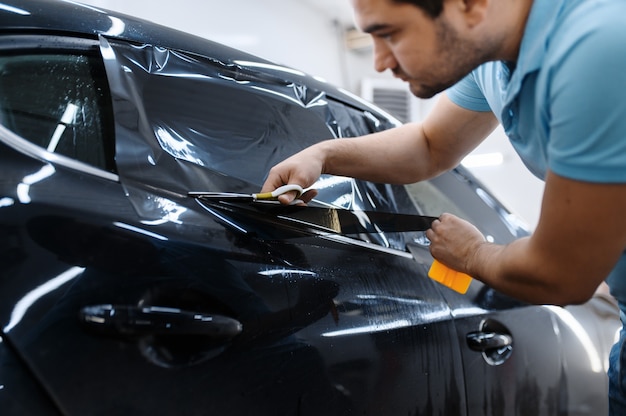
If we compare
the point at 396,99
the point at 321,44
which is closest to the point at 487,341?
the point at 321,44

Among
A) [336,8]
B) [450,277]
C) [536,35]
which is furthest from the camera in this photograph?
[336,8]

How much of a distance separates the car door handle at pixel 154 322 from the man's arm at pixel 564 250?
0.47 m

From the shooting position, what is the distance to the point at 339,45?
5953 mm

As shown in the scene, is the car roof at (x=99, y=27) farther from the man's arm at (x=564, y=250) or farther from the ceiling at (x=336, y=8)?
the ceiling at (x=336, y=8)

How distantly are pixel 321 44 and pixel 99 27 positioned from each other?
4.70m

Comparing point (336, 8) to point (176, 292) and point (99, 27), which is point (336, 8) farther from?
point (176, 292)

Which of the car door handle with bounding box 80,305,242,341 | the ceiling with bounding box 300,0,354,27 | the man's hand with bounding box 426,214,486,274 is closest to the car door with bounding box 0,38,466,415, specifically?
the car door handle with bounding box 80,305,242,341

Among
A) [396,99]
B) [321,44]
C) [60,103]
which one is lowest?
[396,99]

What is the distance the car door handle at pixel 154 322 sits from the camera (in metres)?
0.83

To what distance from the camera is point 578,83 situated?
0.82 m

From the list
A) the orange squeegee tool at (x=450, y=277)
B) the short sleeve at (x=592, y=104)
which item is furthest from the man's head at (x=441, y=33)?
the orange squeegee tool at (x=450, y=277)

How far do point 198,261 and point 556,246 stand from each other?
55cm

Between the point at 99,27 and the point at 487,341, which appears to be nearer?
the point at 99,27

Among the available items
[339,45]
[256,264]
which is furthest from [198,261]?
→ [339,45]
